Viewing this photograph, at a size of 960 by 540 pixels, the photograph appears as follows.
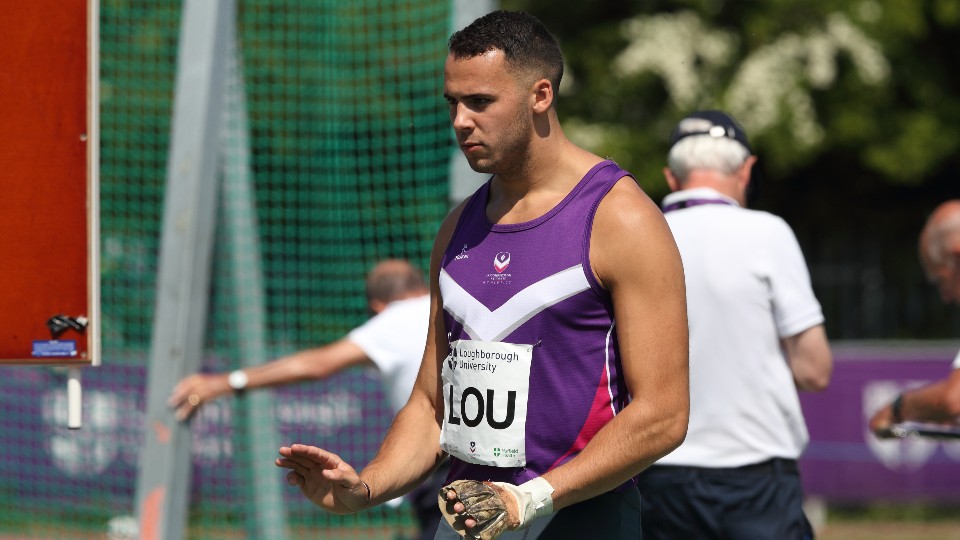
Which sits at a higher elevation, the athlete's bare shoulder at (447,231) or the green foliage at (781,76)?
the green foliage at (781,76)

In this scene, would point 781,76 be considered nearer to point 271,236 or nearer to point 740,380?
point 271,236

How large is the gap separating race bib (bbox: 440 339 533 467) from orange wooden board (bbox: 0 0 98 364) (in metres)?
1.41

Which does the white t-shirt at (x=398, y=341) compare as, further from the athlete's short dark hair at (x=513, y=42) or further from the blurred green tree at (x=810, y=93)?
the blurred green tree at (x=810, y=93)

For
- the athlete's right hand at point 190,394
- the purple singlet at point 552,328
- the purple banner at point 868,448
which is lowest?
the purple banner at point 868,448

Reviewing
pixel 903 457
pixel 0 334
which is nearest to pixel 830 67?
pixel 903 457

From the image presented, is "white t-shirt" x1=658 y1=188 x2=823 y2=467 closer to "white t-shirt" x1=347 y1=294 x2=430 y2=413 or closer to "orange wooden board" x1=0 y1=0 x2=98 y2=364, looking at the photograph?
"orange wooden board" x1=0 y1=0 x2=98 y2=364

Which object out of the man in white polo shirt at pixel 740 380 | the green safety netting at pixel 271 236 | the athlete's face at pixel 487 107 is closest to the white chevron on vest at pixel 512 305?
the athlete's face at pixel 487 107

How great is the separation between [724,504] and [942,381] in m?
0.82

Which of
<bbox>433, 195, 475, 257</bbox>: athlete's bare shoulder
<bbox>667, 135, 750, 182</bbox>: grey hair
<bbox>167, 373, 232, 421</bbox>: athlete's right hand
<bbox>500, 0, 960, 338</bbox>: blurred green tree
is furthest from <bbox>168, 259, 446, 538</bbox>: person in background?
<bbox>500, 0, 960, 338</bbox>: blurred green tree

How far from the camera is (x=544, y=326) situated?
3.24m

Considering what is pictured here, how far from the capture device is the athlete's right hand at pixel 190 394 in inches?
241

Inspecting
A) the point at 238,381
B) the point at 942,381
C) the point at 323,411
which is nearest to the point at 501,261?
the point at 942,381

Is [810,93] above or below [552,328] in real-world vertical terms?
above

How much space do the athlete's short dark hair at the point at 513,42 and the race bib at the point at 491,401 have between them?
2.17 ft
